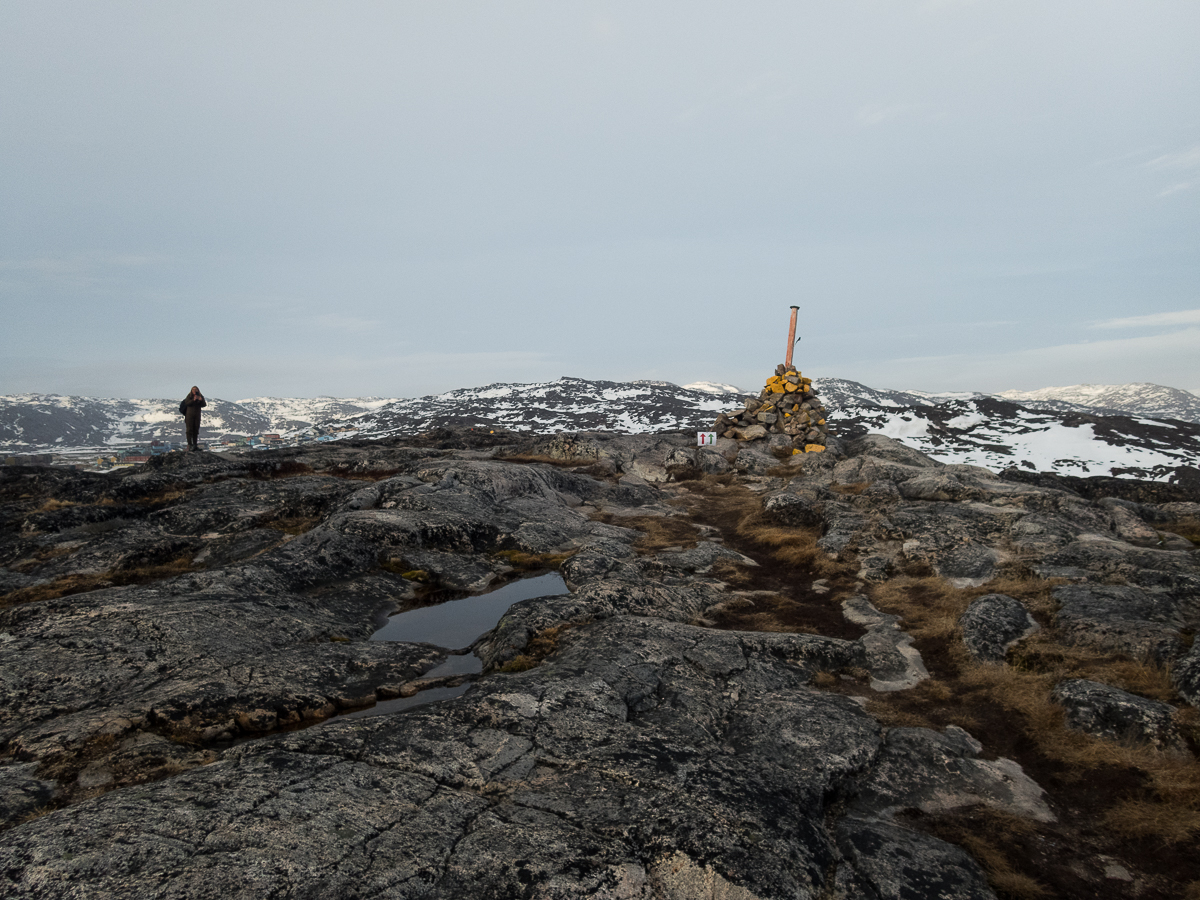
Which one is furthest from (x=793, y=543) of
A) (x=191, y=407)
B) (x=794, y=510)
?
(x=191, y=407)

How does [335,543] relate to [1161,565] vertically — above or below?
below

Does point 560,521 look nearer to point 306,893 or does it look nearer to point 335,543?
point 335,543

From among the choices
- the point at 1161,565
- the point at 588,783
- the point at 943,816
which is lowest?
the point at 943,816

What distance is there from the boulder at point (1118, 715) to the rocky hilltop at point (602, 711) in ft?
0.15

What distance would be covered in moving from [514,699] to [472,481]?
1842cm

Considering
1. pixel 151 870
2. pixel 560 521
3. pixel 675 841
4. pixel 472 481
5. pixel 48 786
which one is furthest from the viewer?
pixel 472 481

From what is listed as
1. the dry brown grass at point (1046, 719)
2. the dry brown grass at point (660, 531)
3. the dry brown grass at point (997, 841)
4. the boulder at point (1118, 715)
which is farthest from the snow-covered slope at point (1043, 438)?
the dry brown grass at point (997, 841)

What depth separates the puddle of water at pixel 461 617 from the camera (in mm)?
14445

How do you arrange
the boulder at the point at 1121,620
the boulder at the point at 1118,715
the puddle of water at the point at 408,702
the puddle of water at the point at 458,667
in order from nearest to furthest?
the boulder at the point at 1118,715, the puddle of water at the point at 408,702, the boulder at the point at 1121,620, the puddle of water at the point at 458,667

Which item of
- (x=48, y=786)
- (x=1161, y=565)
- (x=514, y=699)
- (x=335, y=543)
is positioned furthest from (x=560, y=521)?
(x=1161, y=565)

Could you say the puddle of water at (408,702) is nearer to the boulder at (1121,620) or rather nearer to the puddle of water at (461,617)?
the puddle of water at (461,617)

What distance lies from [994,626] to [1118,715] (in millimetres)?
3773

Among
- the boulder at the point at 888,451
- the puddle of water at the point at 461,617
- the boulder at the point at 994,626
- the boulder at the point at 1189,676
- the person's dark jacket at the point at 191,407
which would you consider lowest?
the puddle of water at the point at 461,617

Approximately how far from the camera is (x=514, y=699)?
31.5ft
